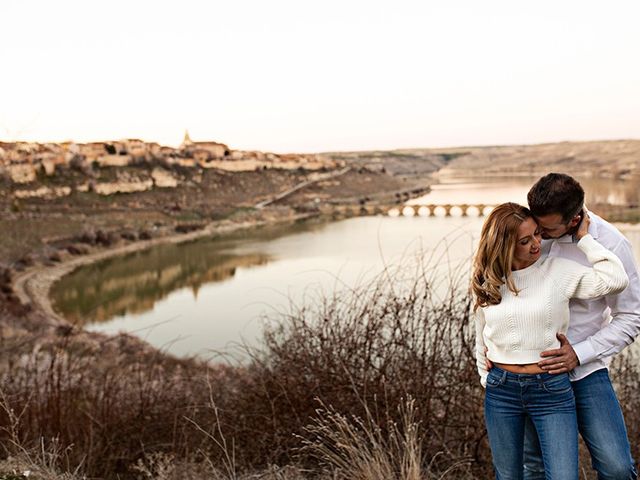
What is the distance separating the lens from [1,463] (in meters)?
2.64

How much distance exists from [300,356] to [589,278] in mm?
1816

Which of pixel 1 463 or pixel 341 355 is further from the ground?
pixel 341 355

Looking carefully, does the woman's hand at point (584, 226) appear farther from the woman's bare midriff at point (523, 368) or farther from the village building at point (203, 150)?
the village building at point (203, 150)

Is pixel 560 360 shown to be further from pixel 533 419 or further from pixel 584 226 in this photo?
pixel 584 226

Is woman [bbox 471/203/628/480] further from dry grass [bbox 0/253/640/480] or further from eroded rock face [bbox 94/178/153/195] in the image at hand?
eroded rock face [bbox 94/178/153/195]

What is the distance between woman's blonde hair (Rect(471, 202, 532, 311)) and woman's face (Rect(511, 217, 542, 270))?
0.04 ft

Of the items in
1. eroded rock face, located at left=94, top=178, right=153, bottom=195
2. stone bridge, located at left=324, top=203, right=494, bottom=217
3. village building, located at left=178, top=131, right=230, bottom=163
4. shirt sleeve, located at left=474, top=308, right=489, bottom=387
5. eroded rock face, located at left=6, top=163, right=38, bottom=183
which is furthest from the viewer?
village building, located at left=178, top=131, right=230, bottom=163

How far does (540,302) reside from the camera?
169cm

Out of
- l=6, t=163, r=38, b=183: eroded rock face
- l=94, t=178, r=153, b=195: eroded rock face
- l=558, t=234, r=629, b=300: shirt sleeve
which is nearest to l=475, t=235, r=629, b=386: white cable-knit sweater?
l=558, t=234, r=629, b=300: shirt sleeve

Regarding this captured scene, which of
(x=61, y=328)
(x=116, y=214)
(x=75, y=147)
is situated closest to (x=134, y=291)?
(x=61, y=328)

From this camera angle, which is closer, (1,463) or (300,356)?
(1,463)

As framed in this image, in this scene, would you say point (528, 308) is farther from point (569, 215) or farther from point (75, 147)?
point (75, 147)

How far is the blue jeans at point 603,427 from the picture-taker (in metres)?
1.65

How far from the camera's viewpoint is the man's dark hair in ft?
5.34
